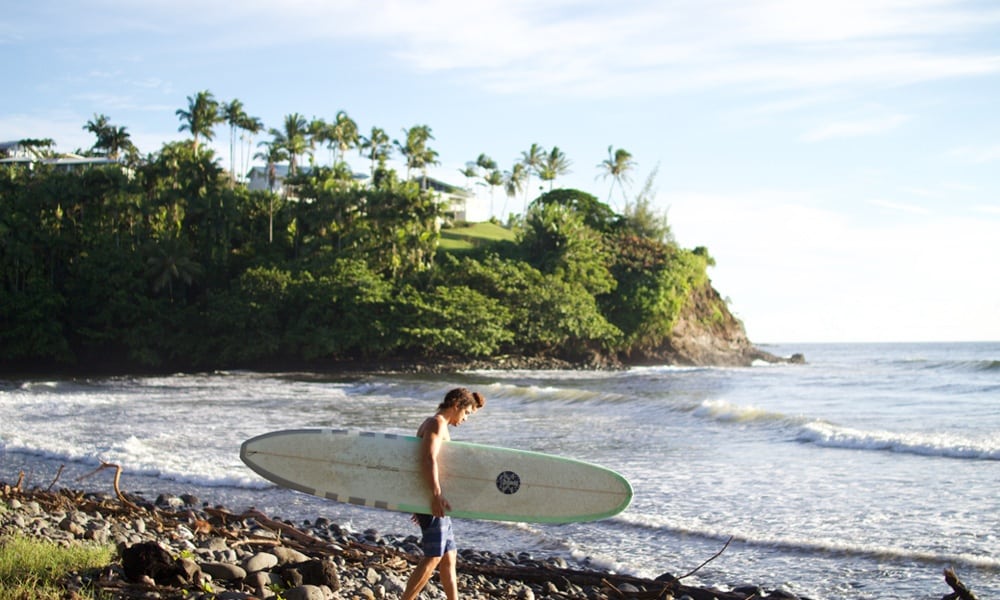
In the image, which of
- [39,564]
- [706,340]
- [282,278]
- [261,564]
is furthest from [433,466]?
[706,340]

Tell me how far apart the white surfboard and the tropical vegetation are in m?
33.8

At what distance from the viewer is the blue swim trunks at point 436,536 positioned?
16.1 feet

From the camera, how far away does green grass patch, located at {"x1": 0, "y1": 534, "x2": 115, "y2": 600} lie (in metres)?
4.23

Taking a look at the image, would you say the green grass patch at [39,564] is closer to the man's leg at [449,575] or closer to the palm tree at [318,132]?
the man's leg at [449,575]

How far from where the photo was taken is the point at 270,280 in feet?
139

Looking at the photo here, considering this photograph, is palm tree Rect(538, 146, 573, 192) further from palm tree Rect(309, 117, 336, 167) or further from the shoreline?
the shoreline

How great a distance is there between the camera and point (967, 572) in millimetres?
6805

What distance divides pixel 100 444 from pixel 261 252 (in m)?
35.1

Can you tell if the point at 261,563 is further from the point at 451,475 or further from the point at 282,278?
the point at 282,278

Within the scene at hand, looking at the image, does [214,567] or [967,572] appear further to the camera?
[967,572]

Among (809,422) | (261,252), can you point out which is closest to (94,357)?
(261,252)

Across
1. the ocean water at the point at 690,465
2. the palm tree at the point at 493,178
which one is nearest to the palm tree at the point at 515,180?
the palm tree at the point at 493,178

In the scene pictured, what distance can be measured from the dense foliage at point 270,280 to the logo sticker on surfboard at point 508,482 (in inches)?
1345

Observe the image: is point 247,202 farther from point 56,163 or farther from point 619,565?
point 619,565
